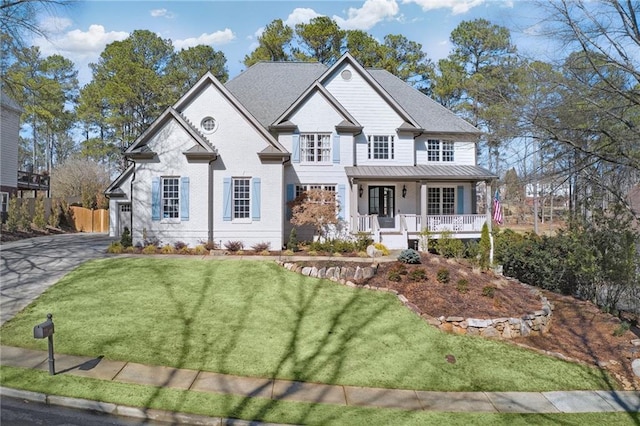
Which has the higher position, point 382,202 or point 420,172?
point 420,172

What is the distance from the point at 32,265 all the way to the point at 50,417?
993 centimetres

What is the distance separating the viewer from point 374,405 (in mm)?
6840

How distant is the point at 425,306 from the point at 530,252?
309 inches

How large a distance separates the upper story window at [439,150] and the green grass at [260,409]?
53.5ft

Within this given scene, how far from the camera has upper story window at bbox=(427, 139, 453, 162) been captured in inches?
861

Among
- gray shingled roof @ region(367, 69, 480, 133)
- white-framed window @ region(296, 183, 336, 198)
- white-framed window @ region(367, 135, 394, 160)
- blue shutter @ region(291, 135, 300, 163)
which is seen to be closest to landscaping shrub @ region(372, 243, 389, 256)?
white-framed window @ region(296, 183, 336, 198)

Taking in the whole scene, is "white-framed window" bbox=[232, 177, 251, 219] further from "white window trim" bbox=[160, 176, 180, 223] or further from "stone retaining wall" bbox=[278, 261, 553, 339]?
"stone retaining wall" bbox=[278, 261, 553, 339]

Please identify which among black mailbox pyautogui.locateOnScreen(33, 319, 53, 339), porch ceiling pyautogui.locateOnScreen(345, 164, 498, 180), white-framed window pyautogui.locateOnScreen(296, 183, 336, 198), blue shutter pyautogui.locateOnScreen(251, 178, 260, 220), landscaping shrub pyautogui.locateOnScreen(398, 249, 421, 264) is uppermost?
porch ceiling pyautogui.locateOnScreen(345, 164, 498, 180)

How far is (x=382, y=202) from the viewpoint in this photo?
70.9 feet

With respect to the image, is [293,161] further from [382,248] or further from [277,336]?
[277,336]

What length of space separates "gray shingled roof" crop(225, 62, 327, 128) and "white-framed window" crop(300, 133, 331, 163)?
7.35 feet

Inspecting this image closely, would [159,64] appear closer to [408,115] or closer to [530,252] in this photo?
[408,115]

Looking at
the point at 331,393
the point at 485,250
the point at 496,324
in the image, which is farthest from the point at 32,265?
the point at 485,250

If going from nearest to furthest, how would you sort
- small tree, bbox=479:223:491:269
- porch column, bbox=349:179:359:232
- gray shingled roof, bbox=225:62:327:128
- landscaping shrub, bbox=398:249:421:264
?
landscaping shrub, bbox=398:249:421:264 < small tree, bbox=479:223:491:269 < porch column, bbox=349:179:359:232 < gray shingled roof, bbox=225:62:327:128
